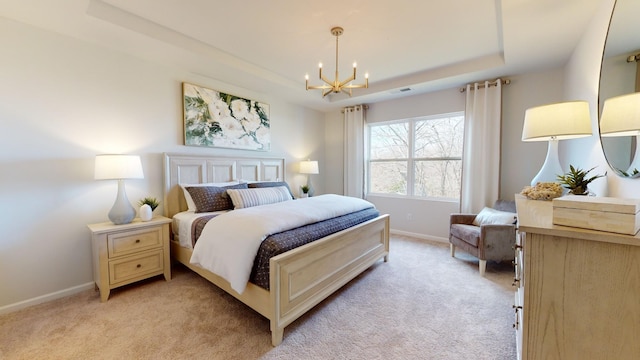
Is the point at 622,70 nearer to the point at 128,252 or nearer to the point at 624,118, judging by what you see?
the point at 624,118

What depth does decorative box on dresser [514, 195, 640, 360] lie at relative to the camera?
85cm

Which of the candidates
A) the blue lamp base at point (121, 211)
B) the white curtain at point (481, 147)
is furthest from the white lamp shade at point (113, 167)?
the white curtain at point (481, 147)

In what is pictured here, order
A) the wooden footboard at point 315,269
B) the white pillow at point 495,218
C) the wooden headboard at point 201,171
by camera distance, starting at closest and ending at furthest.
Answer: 1. the wooden footboard at point 315,269
2. the white pillow at point 495,218
3. the wooden headboard at point 201,171

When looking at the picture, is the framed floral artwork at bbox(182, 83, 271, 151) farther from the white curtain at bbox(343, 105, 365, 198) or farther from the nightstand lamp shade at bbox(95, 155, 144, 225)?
the white curtain at bbox(343, 105, 365, 198)

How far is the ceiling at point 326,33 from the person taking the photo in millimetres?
2037

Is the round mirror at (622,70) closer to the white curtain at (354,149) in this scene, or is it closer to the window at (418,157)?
the window at (418,157)

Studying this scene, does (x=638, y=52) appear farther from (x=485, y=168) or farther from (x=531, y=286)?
(x=485, y=168)

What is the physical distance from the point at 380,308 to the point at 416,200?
→ 2585 mm

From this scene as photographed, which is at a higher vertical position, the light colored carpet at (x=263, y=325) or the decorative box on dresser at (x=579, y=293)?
the decorative box on dresser at (x=579, y=293)

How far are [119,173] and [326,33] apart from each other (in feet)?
8.03

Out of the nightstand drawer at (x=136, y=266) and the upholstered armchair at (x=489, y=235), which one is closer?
the nightstand drawer at (x=136, y=266)

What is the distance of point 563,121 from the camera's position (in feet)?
5.24

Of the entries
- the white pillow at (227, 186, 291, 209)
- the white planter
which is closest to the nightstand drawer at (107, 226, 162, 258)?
the white planter

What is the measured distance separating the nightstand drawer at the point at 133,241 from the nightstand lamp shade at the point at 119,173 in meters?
0.16
